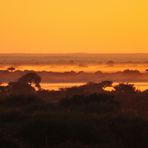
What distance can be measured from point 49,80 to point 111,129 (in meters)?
51.5

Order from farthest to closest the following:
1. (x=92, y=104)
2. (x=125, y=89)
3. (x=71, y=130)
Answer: (x=125, y=89)
(x=92, y=104)
(x=71, y=130)

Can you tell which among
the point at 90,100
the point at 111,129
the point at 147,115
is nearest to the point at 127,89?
the point at 90,100

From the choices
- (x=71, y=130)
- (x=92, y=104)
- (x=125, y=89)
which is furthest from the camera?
(x=125, y=89)

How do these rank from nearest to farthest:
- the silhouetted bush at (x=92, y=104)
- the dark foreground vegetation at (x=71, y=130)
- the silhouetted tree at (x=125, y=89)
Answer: the dark foreground vegetation at (x=71, y=130)
the silhouetted bush at (x=92, y=104)
the silhouetted tree at (x=125, y=89)

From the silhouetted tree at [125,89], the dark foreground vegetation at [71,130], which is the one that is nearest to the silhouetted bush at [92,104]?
the dark foreground vegetation at [71,130]

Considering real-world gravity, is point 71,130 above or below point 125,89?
above

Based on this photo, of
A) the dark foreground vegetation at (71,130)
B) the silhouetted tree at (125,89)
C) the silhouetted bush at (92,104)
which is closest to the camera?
the dark foreground vegetation at (71,130)

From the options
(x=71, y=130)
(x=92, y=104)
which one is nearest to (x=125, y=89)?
(x=92, y=104)

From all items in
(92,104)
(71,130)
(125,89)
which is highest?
(71,130)

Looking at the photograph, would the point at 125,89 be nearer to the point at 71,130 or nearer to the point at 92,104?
the point at 92,104

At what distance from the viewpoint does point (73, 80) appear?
75312mm

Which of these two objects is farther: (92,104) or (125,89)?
(125,89)

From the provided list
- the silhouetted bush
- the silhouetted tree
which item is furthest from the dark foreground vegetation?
the silhouetted tree

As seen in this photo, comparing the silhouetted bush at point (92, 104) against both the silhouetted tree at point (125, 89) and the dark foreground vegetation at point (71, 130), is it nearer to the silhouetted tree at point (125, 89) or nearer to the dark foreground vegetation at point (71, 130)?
the dark foreground vegetation at point (71, 130)
